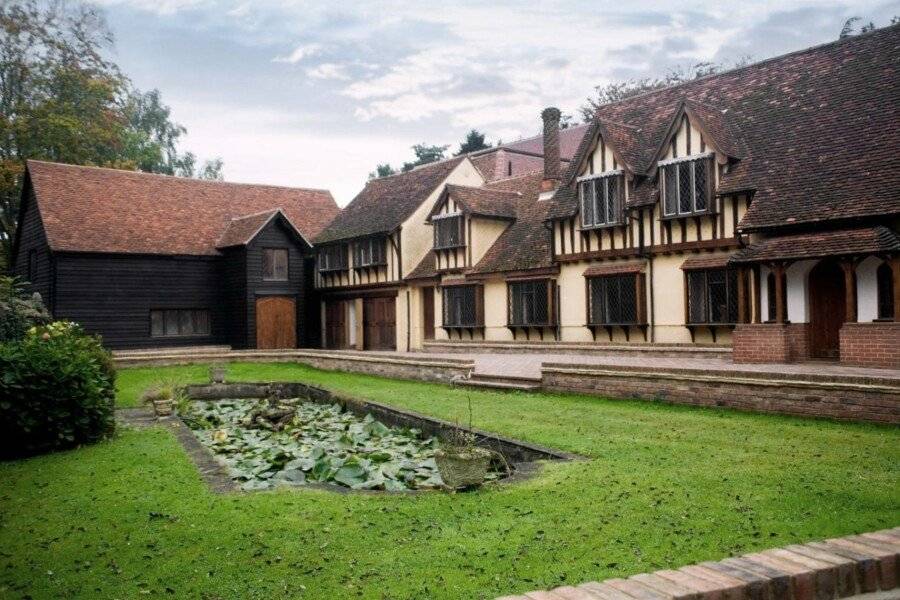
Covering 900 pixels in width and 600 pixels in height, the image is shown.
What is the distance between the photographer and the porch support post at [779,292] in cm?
1670

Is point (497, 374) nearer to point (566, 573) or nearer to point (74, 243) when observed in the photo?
point (566, 573)

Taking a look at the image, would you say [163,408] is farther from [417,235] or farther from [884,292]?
[417,235]

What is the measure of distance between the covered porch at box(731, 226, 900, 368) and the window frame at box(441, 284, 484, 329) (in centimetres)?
1041

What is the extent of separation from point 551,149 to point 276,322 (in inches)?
538

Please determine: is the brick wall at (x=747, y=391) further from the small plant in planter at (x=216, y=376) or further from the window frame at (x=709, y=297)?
the small plant in planter at (x=216, y=376)

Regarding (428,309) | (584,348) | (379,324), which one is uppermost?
(428,309)

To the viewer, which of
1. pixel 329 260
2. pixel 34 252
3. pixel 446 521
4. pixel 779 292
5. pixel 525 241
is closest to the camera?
pixel 446 521

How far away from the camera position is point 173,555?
548 cm

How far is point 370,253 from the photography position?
31.6 meters

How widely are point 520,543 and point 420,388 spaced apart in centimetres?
1240

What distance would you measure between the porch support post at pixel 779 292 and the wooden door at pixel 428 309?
15.4 m

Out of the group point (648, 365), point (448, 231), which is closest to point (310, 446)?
point (648, 365)

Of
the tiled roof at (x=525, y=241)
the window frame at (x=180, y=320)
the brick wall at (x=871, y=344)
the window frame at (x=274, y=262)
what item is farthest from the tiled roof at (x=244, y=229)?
the brick wall at (x=871, y=344)

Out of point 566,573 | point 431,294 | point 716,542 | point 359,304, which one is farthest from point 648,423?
point 359,304
